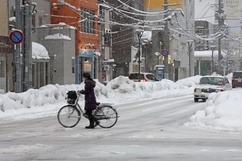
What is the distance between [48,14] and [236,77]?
18312mm

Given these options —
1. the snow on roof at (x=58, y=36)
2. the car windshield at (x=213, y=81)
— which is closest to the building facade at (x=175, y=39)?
the snow on roof at (x=58, y=36)

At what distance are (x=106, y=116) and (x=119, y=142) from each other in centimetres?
335

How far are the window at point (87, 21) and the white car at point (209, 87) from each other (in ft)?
56.9

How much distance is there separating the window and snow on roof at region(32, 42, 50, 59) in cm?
737

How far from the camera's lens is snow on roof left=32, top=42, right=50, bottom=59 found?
37469mm

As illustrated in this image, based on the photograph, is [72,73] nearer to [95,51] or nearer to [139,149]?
[95,51]

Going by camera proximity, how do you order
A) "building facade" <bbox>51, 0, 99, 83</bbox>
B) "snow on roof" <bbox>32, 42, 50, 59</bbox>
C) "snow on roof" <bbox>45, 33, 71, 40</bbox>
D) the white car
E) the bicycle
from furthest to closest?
"building facade" <bbox>51, 0, 99, 83</bbox>
"snow on roof" <bbox>45, 33, 71, 40</bbox>
"snow on roof" <bbox>32, 42, 50, 59</bbox>
the white car
the bicycle

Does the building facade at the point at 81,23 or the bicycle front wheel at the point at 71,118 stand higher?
Answer: the building facade at the point at 81,23

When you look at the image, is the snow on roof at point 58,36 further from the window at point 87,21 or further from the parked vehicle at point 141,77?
the parked vehicle at point 141,77

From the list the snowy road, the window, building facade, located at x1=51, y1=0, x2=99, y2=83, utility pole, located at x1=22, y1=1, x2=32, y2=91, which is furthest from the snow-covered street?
the window

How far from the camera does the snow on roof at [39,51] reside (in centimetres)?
3747

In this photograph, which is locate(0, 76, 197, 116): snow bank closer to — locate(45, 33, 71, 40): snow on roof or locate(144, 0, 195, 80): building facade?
locate(45, 33, 71, 40): snow on roof

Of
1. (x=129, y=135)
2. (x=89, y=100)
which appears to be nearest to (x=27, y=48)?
(x=89, y=100)

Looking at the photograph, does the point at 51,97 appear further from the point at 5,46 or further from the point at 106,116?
the point at 106,116
